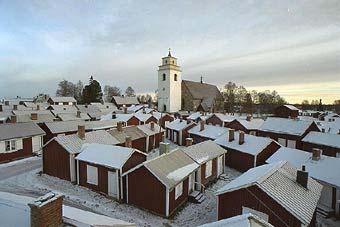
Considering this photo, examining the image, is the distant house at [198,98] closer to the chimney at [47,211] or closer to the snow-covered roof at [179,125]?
the snow-covered roof at [179,125]

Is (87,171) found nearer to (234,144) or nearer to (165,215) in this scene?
(165,215)

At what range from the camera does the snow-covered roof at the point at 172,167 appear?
64.5ft

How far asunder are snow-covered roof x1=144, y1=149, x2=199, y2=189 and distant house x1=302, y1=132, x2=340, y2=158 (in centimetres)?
1912

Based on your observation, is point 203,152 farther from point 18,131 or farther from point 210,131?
point 18,131

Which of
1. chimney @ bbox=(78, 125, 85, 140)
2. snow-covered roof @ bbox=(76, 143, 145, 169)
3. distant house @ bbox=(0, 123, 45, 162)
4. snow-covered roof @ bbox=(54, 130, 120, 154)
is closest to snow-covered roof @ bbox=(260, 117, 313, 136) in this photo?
snow-covered roof @ bbox=(54, 130, 120, 154)

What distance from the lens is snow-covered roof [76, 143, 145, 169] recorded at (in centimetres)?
2242

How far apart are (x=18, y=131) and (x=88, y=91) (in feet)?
221

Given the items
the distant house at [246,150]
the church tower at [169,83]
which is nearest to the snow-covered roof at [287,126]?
the distant house at [246,150]

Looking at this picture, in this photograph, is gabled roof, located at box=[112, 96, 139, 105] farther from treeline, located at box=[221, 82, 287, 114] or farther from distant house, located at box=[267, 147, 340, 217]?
distant house, located at box=[267, 147, 340, 217]

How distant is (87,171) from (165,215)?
858 cm

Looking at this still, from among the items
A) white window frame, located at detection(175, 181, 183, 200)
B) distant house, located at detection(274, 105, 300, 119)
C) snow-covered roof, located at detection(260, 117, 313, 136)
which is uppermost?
distant house, located at detection(274, 105, 300, 119)

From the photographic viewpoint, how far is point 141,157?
972 inches

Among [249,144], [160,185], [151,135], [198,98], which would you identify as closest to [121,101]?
[198,98]

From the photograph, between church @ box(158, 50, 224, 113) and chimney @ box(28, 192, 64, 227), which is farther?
church @ box(158, 50, 224, 113)
